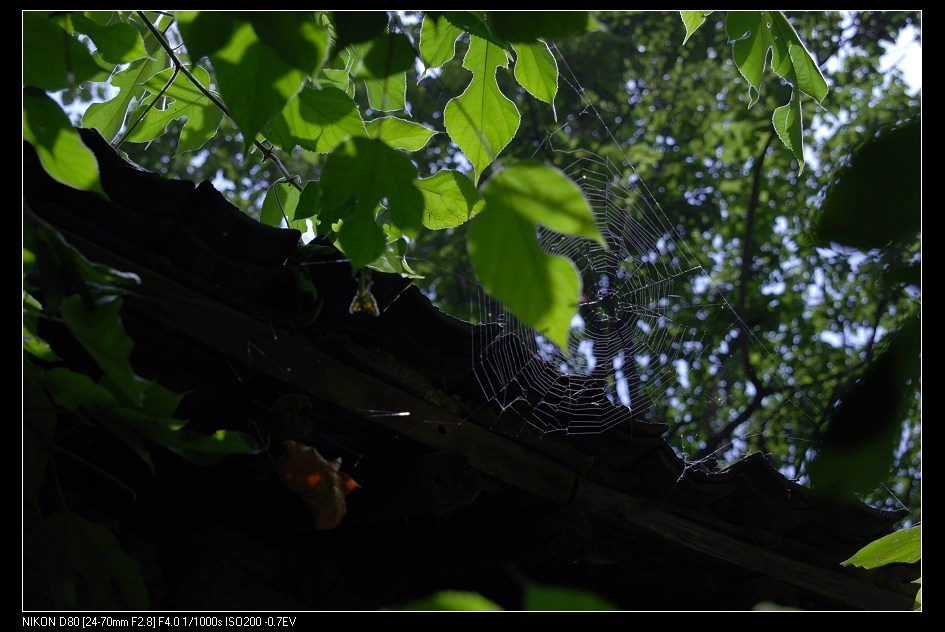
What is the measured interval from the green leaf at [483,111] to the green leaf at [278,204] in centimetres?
55

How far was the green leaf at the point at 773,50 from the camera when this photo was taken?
1160mm

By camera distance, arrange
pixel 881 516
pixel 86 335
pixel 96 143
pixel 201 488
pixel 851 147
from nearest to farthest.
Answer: pixel 851 147 → pixel 86 335 → pixel 96 143 → pixel 201 488 → pixel 881 516

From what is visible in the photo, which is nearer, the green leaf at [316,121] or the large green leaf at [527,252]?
the large green leaf at [527,252]

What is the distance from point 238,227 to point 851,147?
1.10 meters

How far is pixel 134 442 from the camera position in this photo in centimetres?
87

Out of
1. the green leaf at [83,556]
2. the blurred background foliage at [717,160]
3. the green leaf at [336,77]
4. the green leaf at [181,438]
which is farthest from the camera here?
the blurred background foliage at [717,160]

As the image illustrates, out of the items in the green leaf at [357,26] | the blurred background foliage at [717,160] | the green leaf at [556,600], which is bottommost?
the green leaf at [556,600]

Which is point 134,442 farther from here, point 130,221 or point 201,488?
point 201,488

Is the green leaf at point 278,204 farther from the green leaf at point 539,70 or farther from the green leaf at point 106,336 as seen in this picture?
the green leaf at point 106,336

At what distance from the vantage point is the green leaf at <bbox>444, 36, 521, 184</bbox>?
1.05 m

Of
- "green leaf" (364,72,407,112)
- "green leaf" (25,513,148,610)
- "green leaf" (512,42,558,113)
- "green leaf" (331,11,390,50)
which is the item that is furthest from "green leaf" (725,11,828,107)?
"green leaf" (25,513,148,610)

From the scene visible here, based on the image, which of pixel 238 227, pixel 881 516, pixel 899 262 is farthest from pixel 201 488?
pixel 881 516

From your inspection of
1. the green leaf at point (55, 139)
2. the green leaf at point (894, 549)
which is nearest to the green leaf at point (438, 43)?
the green leaf at point (55, 139)

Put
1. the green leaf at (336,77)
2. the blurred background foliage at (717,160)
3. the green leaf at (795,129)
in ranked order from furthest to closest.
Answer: the blurred background foliage at (717,160) < the green leaf at (336,77) < the green leaf at (795,129)
